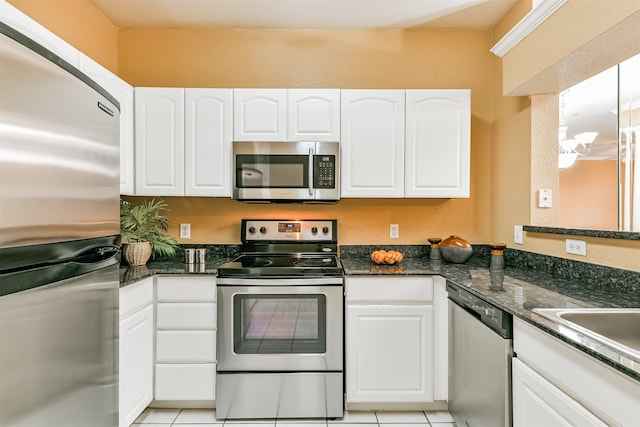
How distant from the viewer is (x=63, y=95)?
1041mm

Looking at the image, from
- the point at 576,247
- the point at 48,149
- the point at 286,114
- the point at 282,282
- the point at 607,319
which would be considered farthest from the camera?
the point at 286,114

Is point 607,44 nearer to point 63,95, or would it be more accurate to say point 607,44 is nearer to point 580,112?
point 63,95

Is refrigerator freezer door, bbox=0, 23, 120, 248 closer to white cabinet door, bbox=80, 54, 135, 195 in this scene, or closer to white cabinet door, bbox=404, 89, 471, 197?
white cabinet door, bbox=80, 54, 135, 195

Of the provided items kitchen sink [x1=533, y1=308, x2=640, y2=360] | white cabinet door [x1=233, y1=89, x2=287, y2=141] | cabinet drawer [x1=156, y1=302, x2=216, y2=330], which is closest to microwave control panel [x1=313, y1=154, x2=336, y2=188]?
white cabinet door [x1=233, y1=89, x2=287, y2=141]

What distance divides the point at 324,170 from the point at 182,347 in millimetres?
1420

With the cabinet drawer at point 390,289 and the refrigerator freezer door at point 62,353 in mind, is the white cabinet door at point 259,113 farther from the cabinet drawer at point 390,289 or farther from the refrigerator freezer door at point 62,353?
the refrigerator freezer door at point 62,353

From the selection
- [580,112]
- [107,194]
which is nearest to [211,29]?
[107,194]

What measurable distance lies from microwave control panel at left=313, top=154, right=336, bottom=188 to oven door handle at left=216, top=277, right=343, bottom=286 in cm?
66

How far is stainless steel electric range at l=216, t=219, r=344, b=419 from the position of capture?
2.17 metres

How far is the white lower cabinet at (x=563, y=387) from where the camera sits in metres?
0.93

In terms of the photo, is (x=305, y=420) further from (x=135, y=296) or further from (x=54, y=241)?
(x=54, y=241)

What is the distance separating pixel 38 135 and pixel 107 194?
0.40 metres

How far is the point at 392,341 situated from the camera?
221cm

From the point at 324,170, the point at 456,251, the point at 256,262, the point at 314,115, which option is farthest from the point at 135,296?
the point at 456,251
